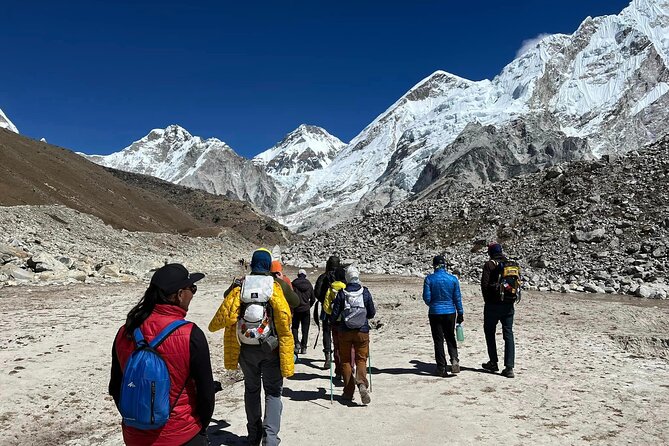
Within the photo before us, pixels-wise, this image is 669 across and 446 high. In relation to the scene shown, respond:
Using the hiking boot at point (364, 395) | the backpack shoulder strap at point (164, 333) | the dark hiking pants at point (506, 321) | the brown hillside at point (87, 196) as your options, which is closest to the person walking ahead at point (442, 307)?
the dark hiking pants at point (506, 321)

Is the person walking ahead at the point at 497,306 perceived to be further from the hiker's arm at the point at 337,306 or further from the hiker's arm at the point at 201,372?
the hiker's arm at the point at 201,372

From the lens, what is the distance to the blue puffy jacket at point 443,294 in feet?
29.5

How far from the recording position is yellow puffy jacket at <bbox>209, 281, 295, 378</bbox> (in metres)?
5.52

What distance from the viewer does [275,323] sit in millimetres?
5539

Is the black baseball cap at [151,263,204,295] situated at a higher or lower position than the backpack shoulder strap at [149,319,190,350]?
higher

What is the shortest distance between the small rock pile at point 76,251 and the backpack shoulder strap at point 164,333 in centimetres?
2290

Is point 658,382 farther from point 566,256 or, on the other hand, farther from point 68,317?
point 566,256

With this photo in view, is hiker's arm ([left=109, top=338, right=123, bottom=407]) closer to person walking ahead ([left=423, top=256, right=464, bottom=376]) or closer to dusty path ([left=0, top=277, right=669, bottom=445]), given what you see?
dusty path ([left=0, top=277, right=669, bottom=445])

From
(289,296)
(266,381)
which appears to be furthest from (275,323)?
(266,381)

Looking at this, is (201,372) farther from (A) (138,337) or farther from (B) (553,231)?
(B) (553,231)

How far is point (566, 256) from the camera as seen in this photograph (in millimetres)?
27656

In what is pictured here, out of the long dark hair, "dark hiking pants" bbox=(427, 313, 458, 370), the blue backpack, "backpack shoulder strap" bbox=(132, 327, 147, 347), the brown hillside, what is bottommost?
"dark hiking pants" bbox=(427, 313, 458, 370)

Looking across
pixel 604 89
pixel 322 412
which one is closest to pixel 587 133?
pixel 604 89

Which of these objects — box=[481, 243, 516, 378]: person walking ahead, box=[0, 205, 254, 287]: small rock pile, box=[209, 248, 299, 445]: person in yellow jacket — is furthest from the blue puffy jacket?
box=[0, 205, 254, 287]: small rock pile
